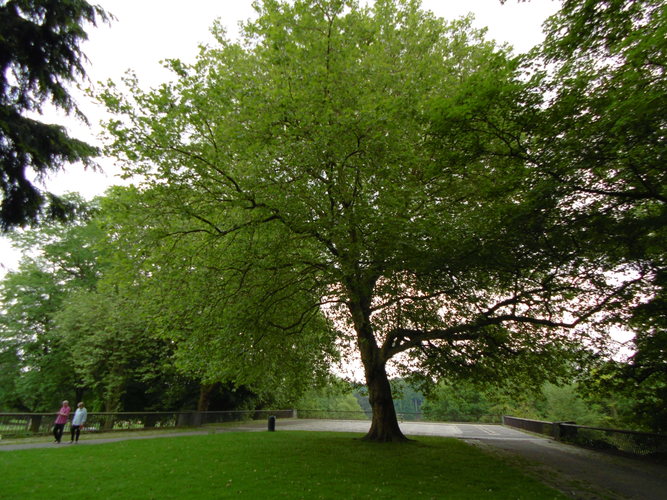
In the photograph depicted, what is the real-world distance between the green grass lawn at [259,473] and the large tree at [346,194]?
10.7 ft

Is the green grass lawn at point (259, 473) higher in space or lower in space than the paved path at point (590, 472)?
higher

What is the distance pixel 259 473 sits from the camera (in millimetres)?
9242

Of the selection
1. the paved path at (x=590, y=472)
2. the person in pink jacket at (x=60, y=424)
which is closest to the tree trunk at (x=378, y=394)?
the paved path at (x=590, y=472)

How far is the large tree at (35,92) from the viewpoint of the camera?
7.59 metres

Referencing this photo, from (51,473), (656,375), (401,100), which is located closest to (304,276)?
(401,100)

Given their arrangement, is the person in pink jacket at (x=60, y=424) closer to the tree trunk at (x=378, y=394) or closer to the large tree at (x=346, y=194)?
the large tree at (x=346, y=194)

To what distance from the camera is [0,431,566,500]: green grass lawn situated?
7.48 m

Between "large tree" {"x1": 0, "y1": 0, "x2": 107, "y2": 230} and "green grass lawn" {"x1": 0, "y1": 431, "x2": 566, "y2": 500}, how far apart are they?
5944 mm

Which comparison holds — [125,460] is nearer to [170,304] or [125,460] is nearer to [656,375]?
[170,304]

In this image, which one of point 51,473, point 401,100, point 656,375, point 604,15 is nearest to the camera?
point 604,15

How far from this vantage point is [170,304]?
12.5 metres

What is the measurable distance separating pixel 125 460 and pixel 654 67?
1646cm

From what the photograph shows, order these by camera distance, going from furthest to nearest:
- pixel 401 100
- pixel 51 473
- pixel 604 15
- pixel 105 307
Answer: pixel 105 307 → pixel 401 100 → pixel 51 473 → pixel 604 15

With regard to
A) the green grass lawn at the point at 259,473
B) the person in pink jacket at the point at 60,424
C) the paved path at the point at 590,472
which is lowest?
the paved path at the point at 590,472
